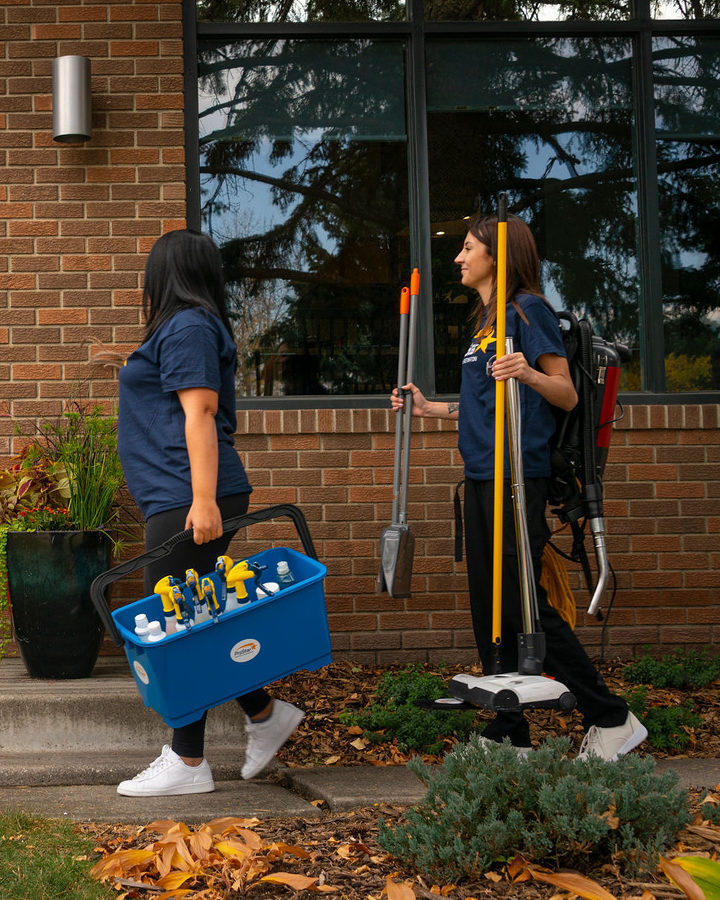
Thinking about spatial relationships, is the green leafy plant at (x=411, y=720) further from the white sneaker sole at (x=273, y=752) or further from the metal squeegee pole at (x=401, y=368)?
the metal squeegee pole at (x=401, y=368)

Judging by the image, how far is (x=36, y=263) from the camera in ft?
17.2

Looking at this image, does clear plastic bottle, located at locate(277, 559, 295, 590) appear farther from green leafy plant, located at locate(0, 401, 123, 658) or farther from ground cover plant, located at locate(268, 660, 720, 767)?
green leafy plant, located at locate(0, 401, 123, 658)

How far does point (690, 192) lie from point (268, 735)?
3767 mm

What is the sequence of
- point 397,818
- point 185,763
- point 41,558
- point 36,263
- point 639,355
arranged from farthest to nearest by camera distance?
point 639,355
point 36,263
point 41,558
point 185,763
point 397,818

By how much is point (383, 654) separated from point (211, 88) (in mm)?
3097

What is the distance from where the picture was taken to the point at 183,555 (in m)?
3.50

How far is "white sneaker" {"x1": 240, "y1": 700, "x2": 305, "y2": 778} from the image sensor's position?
378 centimetres

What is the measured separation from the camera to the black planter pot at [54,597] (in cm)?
435

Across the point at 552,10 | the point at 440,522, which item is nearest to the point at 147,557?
the point at 440,522

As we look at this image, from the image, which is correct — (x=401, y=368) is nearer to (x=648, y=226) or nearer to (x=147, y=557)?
(x=147, y=557)

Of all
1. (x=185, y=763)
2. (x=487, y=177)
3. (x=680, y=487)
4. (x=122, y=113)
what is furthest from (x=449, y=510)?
(x=122, y=113)

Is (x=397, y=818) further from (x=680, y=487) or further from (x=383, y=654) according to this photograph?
Answer: (x=680, y=487)

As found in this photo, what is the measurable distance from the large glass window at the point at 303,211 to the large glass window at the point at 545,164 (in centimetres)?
25

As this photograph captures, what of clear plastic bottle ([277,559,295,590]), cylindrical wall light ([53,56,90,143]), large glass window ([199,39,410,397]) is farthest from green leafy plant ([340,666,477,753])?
cylindrical wall light ([53,56,90,143])
